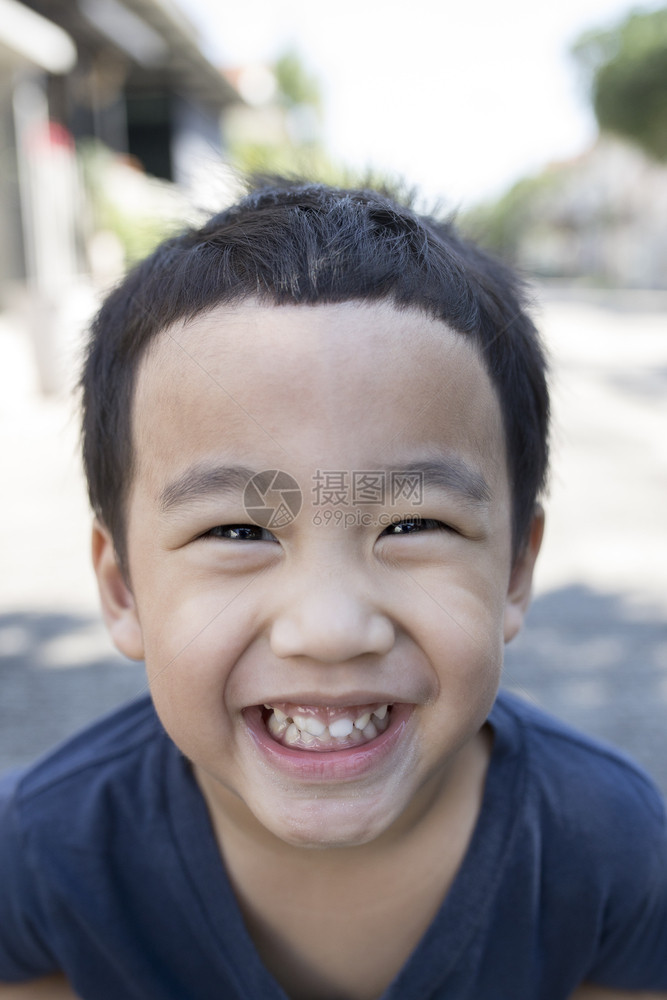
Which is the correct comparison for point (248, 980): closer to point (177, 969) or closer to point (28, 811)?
point (177, 969)

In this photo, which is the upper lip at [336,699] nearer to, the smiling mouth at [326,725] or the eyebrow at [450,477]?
the smiling mouth at [326,725]

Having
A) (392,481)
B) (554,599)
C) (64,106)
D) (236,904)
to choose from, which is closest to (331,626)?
(392,481)

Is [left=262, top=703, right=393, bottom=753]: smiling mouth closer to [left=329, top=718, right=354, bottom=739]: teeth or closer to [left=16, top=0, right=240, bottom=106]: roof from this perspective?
[left=329, top=718, right=354, bottom=739]: teeth

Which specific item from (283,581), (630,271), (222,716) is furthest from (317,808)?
(630,271)

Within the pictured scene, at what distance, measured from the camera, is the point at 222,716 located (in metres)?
1.01

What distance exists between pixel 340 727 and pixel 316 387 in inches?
15.7

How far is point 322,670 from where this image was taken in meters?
0.96

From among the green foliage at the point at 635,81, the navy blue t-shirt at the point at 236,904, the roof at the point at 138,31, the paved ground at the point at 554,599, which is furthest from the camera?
the green foliage at the point at 635,81

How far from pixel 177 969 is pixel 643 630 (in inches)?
88.0

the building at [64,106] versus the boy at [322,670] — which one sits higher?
the building at [64,106]

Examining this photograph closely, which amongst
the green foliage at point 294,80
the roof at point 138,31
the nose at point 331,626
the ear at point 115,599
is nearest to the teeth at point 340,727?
the nose at point 331,626

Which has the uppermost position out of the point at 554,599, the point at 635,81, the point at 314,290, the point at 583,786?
the point at 635,81

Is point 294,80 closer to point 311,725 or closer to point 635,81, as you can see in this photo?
point 635,81

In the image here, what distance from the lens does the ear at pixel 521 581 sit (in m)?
1.22
